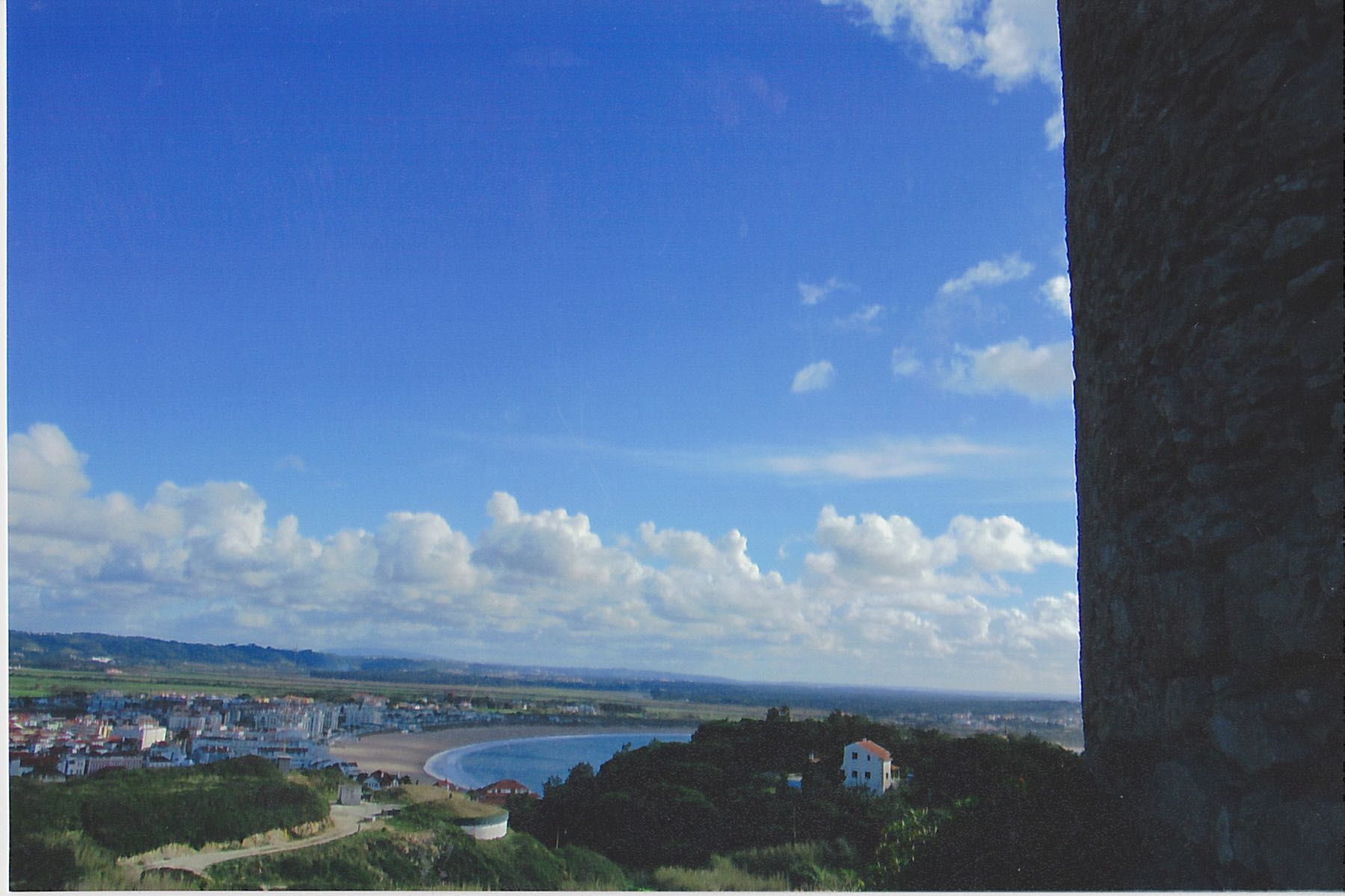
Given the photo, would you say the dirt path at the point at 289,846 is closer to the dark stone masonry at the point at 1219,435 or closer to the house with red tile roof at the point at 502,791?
the house with red tile roof at the point at 502,791

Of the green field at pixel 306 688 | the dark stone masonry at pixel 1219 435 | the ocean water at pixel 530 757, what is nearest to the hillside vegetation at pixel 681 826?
the ocean water at pixel 530 757

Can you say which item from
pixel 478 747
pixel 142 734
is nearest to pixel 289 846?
pixel 142 734

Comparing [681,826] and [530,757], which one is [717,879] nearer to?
[681,826]

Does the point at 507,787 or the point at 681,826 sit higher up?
the point at 507,787

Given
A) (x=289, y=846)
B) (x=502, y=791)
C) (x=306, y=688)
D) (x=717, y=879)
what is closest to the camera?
(x=717, y=879)

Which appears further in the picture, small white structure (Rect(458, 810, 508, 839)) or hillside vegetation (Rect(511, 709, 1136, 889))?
small white structure (Rect(458, 810, 508, 839))

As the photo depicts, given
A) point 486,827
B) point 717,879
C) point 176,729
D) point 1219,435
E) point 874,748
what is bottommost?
point 717,879

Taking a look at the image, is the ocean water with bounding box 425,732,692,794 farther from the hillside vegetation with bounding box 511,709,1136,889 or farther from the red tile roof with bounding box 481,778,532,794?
the hillside vegetation with bounding box 511,709,1136,889

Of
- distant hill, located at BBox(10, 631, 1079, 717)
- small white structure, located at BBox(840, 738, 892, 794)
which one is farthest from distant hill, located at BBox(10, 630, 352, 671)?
small white structure, located at BBox(840, 738, 892, 794)
